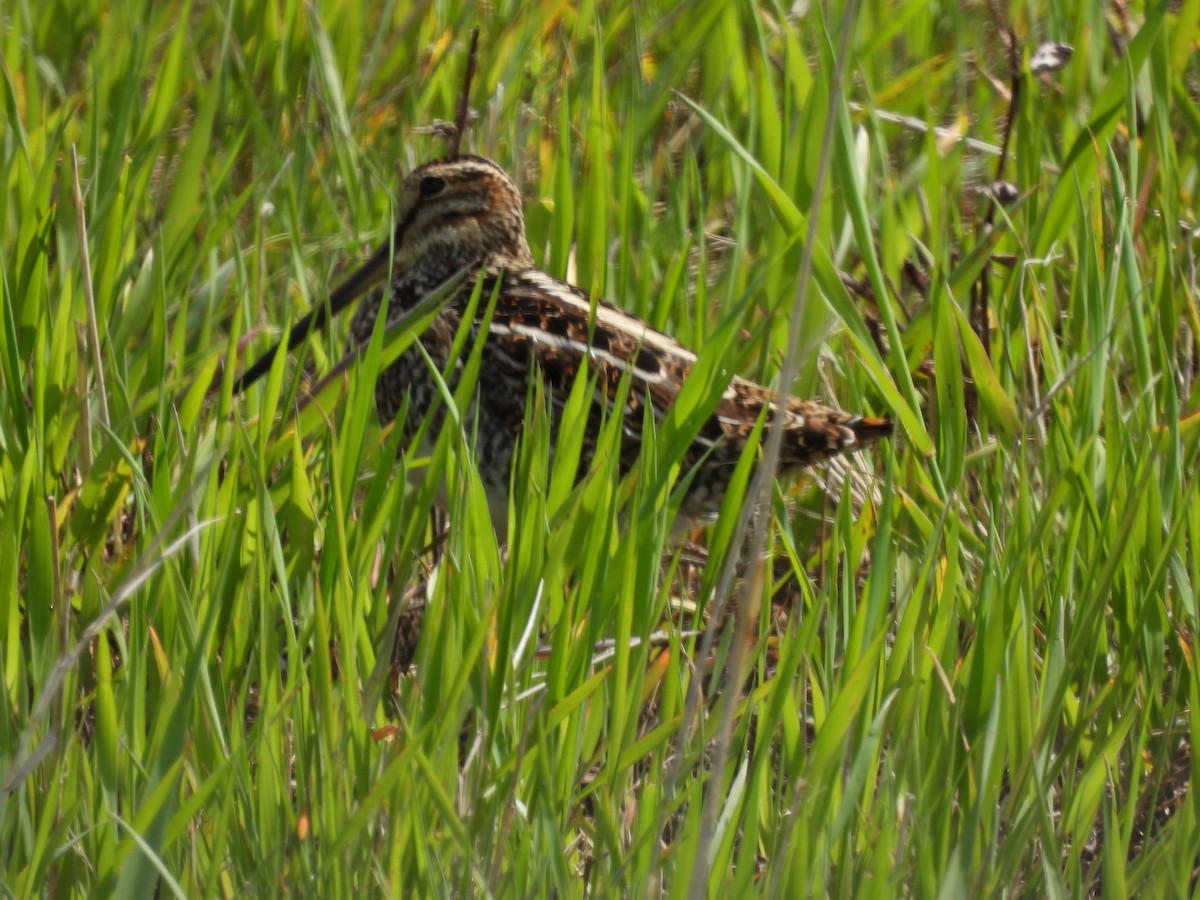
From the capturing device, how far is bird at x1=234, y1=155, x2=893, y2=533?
288cm

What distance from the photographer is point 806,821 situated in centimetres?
168

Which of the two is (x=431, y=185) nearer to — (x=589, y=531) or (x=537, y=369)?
(x=537, y=369)

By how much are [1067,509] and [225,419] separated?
116cm

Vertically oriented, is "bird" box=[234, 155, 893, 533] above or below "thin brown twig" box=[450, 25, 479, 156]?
below

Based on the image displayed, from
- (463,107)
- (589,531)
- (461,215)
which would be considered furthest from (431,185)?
(589,531)

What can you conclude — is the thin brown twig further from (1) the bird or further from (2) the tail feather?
(2) the tail feather

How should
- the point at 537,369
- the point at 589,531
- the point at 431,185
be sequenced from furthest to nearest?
the point at 431,185 < the point at 537,369 < the point at 589,531

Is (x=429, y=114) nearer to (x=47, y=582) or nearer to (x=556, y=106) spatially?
(x=556, y=106)

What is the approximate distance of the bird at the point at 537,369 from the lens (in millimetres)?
2885

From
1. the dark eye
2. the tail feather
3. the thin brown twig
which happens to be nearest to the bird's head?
the dark eye

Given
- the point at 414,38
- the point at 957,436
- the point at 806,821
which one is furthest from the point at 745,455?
the point at 414,38

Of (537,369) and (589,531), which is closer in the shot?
(589,531)

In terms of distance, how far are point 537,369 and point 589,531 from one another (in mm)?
628

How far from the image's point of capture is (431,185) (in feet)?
11.2
